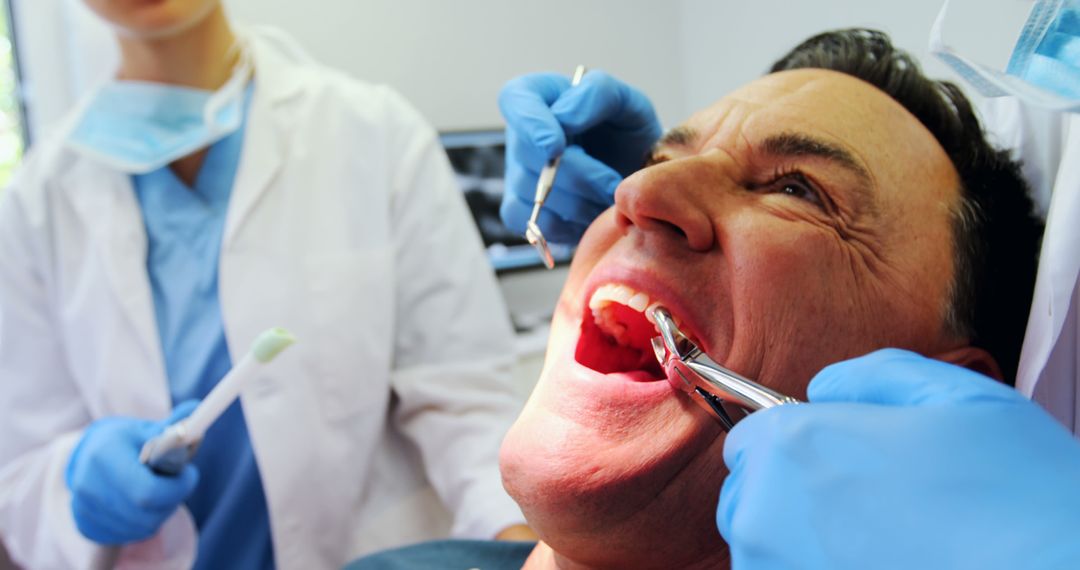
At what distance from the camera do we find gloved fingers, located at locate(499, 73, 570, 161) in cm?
101

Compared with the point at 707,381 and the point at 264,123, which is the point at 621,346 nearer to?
the point at 707,381

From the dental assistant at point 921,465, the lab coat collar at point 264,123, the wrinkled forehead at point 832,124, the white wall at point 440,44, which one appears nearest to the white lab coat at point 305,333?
the lab coat collar at point 264,123

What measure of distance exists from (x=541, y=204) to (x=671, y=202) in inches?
8.1

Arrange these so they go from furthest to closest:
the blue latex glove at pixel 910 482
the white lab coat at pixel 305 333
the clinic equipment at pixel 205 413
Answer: the white lab coat at pixel 305 333 < the clinic equipment at pixel 205 413 < the blue latex glove at pixel 910 482

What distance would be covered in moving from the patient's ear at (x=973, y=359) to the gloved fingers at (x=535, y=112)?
506 millimetres

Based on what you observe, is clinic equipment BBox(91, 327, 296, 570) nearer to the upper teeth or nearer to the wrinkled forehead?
the upper teeth

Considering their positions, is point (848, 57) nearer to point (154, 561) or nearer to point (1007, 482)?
point (1007, 482)

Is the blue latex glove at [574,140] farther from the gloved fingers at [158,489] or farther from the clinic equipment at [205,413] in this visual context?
the gloved fingers at [158,489]

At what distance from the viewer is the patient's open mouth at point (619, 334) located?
851 millimetres

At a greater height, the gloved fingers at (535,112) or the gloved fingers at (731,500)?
the gloved fingers at (535,112)

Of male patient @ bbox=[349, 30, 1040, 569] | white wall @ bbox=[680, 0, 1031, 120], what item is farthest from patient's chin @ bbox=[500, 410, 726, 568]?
white wall @ bbox=[680, 0, 1031, 120]

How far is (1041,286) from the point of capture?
0.80 metres

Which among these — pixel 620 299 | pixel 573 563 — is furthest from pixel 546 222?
pixel 573 563

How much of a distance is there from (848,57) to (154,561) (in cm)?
134
